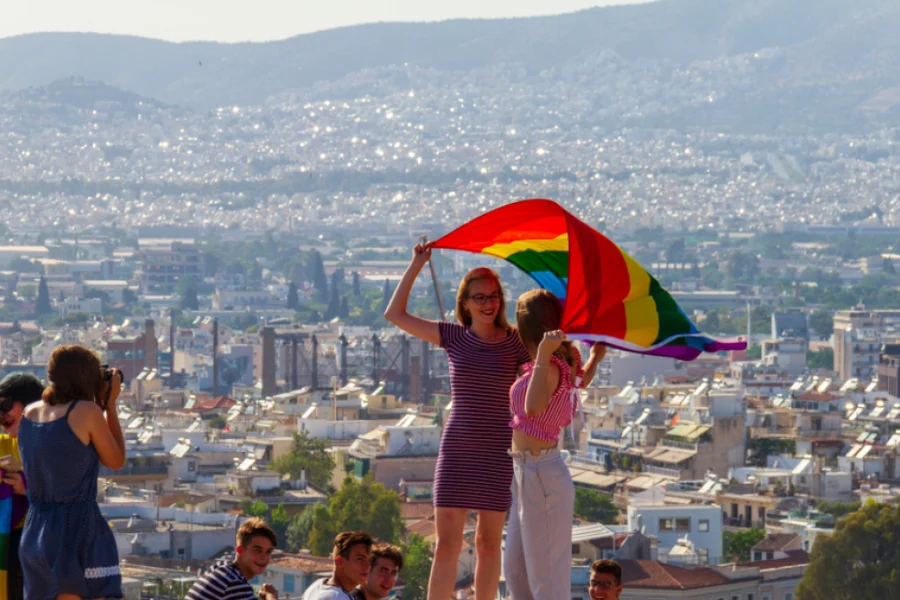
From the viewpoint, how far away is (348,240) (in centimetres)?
14375

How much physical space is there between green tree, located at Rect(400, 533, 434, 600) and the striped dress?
15978 mm

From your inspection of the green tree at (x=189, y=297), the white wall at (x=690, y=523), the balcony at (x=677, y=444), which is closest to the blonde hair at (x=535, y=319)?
the white wall at (x=690, y=523)

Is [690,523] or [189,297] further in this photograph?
[189,297]

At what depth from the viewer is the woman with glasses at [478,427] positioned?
5.71m

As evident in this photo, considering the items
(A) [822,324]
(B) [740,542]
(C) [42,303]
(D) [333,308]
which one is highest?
(C) [42,303]

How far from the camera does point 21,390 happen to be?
5594 millimetres

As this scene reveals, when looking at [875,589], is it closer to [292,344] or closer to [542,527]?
[542,527]

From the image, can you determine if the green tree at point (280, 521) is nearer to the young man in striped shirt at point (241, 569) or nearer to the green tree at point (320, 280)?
the young man in striped shirt at point (241, 569)

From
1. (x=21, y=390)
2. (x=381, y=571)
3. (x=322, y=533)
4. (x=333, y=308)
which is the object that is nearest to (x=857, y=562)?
(x=322, y=533)

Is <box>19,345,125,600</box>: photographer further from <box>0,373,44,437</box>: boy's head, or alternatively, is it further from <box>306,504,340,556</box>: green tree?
<box>306,504,340,556</box>: green tree

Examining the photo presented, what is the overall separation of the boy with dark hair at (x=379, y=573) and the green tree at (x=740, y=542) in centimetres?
2054

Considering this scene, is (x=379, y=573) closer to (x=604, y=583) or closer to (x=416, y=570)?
(x=604, y=583)

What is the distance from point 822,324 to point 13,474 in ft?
277

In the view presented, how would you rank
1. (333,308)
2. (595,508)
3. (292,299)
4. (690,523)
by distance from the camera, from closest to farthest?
1. (690,523)
2. (595,508)
3. (333,308)
4. (292,299)
